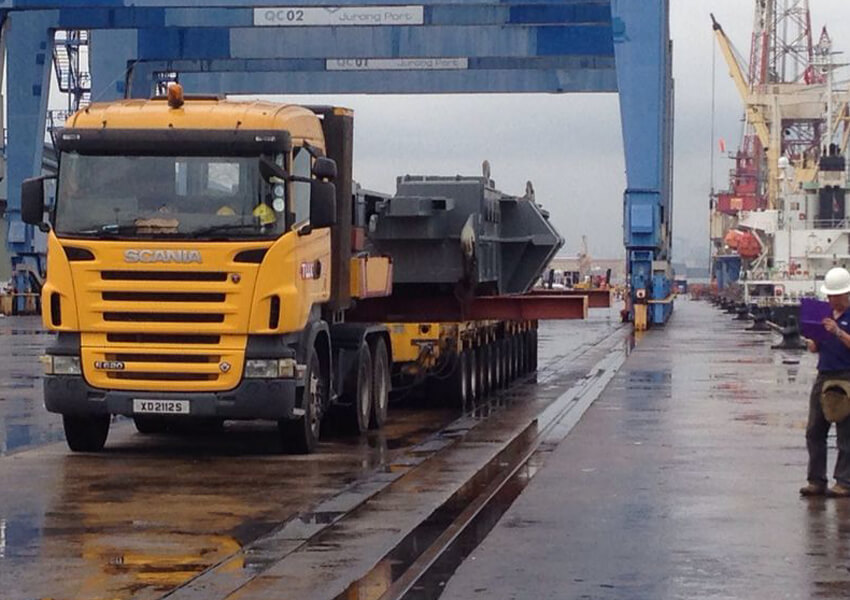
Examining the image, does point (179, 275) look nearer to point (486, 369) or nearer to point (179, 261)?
point (179, 261)

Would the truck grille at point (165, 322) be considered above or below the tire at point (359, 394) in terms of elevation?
above

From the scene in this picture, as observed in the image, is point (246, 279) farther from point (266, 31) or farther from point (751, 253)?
point (751, 253)

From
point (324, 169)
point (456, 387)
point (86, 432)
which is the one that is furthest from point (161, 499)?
point (456, 387)

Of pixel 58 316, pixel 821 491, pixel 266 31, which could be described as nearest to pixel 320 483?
pixel 58 316

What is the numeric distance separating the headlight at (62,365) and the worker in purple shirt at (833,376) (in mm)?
6044

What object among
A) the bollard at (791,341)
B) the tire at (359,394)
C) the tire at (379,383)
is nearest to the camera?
the tire at (359,394)

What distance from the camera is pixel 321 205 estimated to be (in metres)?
14.9

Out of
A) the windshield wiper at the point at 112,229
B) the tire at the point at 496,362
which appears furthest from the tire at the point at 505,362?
the windshield wiper at the point at 112,229

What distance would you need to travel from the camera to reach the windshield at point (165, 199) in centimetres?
1457

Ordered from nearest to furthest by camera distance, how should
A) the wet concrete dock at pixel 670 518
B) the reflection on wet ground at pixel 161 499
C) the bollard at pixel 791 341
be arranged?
the wet concrete dock at pixel 670 518 → the reflection on wet ground at pixel 161 499 → the bollard at pixel 791 341

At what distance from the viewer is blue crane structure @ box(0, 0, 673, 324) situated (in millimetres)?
46938

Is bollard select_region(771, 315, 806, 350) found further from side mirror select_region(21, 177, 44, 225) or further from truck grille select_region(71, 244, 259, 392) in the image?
side mirror select_region(21, 177, 44, 225)

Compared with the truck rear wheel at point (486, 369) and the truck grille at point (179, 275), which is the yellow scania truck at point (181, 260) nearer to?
the truck grille at point (179, 275)

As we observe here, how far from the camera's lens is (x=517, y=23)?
49.5m
